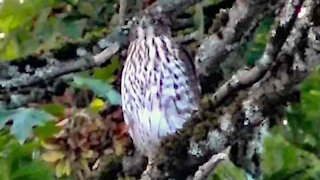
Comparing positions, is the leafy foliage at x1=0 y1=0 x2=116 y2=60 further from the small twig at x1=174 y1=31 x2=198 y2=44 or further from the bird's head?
the small twig at x1=174 y1=31 x2=198 y2=44

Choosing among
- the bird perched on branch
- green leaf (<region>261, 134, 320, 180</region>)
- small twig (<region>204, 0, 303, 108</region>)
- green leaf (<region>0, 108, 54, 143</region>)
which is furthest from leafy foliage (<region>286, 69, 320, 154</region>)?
small twig (<region>204, 0, 303, 108</region>)

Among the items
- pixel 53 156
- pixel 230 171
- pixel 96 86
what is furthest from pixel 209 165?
pixel 53 156

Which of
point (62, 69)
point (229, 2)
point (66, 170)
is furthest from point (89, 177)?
point (229, 2)

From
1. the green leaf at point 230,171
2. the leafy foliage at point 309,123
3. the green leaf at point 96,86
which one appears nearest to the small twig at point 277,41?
the green leaf at point 230,171

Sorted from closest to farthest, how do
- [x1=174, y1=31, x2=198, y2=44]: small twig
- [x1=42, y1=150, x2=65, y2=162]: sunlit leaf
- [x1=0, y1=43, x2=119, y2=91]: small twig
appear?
[x1=0, y1=43, x2=119, y2=91]: small twig, [x1=42, y1=150, x2=65, y2=162]: sunlit leaf, [x1=174, y1=31, x2=198, y2=44]: small twig

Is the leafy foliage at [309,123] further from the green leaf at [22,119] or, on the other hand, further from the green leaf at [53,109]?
the green leaf at [22,119]
